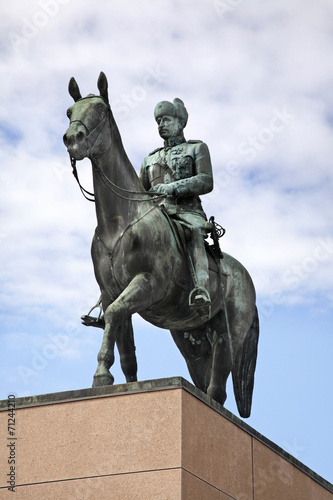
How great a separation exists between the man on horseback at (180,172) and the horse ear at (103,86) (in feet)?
5.10

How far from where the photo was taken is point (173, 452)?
11102 millimetres

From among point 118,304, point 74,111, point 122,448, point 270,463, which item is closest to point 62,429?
point 122,448

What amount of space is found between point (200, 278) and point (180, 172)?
1793 mm

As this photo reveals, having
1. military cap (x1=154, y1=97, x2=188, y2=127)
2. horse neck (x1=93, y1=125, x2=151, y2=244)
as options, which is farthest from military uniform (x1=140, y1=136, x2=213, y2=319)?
horse neck (x1=93, y1=125, x2=151, y2=244)

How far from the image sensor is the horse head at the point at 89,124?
12.6 meters

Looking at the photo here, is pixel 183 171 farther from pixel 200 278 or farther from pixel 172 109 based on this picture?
pixel 200 278

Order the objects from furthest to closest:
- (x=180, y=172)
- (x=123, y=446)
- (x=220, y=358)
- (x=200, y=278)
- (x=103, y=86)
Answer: (x=220, y=358)
(x=180, y=172)
(x=200, y=278)
(x=103, y=86)
(x=123, y=446)

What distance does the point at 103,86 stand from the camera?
1314cm

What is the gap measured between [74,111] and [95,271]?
2.02m

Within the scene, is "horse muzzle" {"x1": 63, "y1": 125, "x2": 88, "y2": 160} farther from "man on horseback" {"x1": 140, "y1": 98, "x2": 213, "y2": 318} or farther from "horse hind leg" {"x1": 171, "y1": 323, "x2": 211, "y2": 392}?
"horse hind leg" {"x1": 171, "y1": 323, "x2": 211, "y2": 392}

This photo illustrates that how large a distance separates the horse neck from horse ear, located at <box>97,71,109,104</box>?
1.38ft

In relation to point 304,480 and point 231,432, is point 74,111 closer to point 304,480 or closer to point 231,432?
point 231,432

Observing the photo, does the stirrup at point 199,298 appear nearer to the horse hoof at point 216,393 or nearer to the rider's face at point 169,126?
the horse hoof at point 216,393

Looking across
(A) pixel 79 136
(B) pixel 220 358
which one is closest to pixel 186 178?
(A) pixel 79 136
